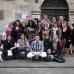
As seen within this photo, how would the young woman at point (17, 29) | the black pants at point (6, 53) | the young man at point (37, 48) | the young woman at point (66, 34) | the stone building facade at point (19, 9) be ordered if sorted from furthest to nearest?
the stone building facade at point (19, 9) < the young woman at point (66, 34) < the young woman at point (17, 29) < the black pants at point (6, 53) < the young man at point (37, 48)

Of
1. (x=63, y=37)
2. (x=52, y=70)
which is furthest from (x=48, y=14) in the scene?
(x=52, y=70)

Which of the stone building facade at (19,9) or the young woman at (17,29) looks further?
the stone building facade at (19,9)

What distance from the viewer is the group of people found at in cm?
1658

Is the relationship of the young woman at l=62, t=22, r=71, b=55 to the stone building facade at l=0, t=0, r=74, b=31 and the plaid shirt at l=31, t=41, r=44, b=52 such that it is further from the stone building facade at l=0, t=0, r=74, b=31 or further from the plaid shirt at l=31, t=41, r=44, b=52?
the stone building facade at l=0, t=0, r=74, b=31

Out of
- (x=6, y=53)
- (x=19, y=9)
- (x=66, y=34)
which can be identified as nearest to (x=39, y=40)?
(x=6, y=53)

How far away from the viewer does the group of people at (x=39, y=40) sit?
1658cm

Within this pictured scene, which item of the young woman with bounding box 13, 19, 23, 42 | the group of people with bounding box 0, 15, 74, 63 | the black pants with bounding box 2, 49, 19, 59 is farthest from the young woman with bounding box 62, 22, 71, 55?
the black pants with bounding box 2, 49, 19, 59

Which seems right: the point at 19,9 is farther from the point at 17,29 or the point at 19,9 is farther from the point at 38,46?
the point at 38,46

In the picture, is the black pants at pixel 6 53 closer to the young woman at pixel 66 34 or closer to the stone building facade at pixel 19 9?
the young woman at pixel 66 34

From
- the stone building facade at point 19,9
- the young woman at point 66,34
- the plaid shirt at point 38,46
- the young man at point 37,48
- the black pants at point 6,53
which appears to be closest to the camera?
the young man at point 37,48

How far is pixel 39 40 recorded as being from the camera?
16.8 m

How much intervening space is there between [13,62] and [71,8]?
4917mm

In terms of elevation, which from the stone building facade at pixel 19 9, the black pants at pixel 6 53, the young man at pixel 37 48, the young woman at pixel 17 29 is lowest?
the black pants at pixel 6 53

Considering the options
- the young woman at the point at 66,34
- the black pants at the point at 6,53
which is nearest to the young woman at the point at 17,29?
the black pants at the point at 6,53
